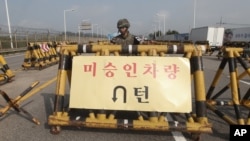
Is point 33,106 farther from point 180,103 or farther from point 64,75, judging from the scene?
point 180,103

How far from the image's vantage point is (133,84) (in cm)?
446

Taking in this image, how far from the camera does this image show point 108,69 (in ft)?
15.0

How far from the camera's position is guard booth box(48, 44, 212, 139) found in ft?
14.3

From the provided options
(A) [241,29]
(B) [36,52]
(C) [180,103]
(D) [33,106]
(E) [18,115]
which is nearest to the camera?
(C) [180,103]

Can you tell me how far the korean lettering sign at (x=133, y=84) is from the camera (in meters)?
4.41

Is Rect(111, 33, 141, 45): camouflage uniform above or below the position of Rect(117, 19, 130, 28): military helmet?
below

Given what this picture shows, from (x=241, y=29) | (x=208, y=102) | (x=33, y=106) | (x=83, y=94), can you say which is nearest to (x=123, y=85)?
(x=83, y=94)

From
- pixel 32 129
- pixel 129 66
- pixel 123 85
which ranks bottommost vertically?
pixel 32 129

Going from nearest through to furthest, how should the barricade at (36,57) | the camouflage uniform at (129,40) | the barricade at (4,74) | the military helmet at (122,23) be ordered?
the military helmet at (122,23), the camouflage uniform at (129,40), the barricade at (4,74), the barricade at (36,57)

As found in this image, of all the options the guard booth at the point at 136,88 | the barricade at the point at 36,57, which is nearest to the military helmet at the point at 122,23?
the guard booth at the point at 136,88

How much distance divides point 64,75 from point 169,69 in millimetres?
1760

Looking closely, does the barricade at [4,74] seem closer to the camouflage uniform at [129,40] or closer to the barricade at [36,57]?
the barricade at [36,57]

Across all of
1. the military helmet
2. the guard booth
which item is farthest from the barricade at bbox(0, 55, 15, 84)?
the guard booth

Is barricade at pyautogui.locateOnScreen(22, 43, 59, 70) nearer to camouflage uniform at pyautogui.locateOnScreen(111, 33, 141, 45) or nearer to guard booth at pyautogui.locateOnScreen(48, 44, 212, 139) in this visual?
camouflage uniform at pyautogui.locateOnScreen(111, 33, 141, 45)
